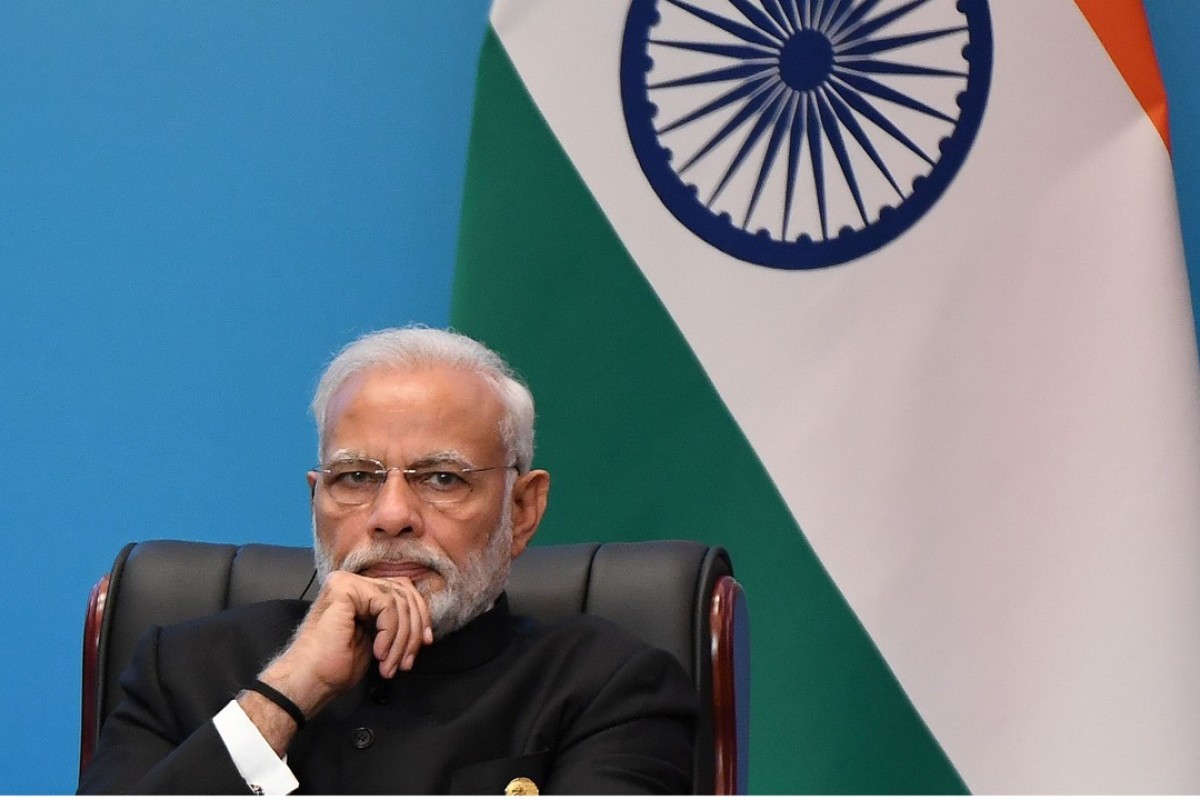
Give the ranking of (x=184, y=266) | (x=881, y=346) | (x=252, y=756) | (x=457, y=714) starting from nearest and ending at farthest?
(x=252, y=756), (x=457, y=714), (x=881, y=346), (x=184, y=266)

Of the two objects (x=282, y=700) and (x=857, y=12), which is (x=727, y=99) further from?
(x=282, y=700)

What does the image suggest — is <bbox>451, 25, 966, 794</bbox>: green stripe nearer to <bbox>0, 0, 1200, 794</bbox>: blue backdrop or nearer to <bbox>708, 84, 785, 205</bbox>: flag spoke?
<bbox>708, 84, 785, 205</bbox>: flag spoke

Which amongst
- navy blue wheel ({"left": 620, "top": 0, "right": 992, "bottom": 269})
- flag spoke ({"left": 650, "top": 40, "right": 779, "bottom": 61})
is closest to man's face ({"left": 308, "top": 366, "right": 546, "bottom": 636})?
navy blue wheel ({"left": 620, "top": 0, "right": 992, "bottom": 269})

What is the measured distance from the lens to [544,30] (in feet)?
8.50

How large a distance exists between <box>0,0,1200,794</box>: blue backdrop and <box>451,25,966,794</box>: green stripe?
38 cm

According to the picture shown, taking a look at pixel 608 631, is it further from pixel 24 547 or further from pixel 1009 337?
pixel 24 547

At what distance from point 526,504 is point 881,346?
0.71 m

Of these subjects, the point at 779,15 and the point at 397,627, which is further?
the point at 779,15

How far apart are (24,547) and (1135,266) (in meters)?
2.05

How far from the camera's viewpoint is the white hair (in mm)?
1970

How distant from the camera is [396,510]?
187 centimetres

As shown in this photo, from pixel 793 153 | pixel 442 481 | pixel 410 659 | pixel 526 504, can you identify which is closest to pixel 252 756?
pixel 410 659

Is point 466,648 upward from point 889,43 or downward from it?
downward

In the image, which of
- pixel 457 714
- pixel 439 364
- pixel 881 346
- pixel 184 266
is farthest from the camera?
pixel 184 266
